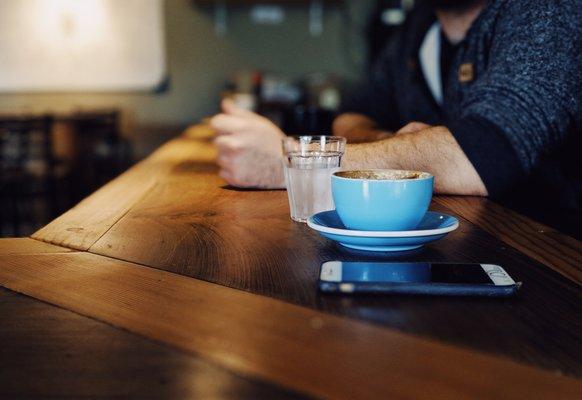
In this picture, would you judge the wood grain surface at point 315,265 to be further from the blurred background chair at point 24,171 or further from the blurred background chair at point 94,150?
the blurred background chair at point 94,150

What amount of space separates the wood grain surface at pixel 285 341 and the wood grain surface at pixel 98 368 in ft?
0.06

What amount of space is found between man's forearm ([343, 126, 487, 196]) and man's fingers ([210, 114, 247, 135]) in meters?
0.22

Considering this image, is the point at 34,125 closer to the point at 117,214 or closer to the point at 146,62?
the point at 146,62

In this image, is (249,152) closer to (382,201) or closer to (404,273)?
(382,201)

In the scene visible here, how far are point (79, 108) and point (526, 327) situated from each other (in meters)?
5.17

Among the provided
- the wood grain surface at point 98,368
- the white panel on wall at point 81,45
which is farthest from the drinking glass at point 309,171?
the white panel on wall at point 81,45

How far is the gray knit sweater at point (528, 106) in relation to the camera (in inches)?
46.9

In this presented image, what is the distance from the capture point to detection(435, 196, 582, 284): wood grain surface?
73 centimetres

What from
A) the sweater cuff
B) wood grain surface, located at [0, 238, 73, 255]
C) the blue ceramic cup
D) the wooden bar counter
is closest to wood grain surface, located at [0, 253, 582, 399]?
the wooden bar counter

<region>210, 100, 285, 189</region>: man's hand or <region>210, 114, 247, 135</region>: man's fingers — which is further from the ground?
<region>210, 114, 247, 135</region>: man's fingers

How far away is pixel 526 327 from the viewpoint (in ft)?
1.71

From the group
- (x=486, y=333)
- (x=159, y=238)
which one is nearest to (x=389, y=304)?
(x=486, y=333)

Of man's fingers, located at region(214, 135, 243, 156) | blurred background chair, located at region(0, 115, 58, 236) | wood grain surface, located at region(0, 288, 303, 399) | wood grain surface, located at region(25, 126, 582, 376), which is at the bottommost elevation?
blurred background chair, located at region(0, 115, 58, 236)

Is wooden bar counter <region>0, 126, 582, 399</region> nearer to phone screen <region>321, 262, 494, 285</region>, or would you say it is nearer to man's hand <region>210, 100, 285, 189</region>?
phone screen <region>321, 262, 494, 285</region>
